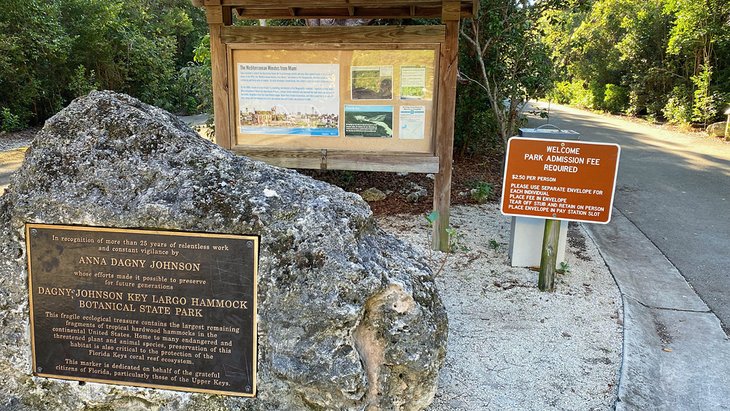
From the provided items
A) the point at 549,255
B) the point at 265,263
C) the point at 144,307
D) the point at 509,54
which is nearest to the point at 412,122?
the point at 549,255

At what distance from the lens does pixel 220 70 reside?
5.37 m

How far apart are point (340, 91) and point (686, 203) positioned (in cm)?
591

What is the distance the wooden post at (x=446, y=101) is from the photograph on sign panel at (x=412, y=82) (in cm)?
17

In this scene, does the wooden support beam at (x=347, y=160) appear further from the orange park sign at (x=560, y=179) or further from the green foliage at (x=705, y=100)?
the green foliage at (x=705, y=100)

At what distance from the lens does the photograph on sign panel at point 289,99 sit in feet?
17.5

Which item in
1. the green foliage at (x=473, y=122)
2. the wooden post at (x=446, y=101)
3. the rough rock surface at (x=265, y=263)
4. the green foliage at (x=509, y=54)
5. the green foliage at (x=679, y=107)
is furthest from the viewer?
the green foliage at (x=679, y=107)

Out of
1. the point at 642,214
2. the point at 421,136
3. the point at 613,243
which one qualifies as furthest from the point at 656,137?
the point at 421,136

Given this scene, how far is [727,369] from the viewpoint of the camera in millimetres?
3674

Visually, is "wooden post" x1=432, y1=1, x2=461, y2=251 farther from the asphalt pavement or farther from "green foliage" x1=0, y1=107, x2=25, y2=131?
"green foliage" x1=0, y1=107, x2=25, y2=131

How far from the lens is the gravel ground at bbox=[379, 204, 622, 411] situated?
328cm

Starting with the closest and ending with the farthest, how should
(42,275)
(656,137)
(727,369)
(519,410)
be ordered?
(42,275) < (519,410) < (727,369) < (656,137)

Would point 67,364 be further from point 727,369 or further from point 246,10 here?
point 246,10

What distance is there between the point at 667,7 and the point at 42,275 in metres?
20.0

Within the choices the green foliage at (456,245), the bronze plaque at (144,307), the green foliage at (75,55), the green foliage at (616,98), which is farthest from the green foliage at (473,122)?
the green foliage at (616,98)
